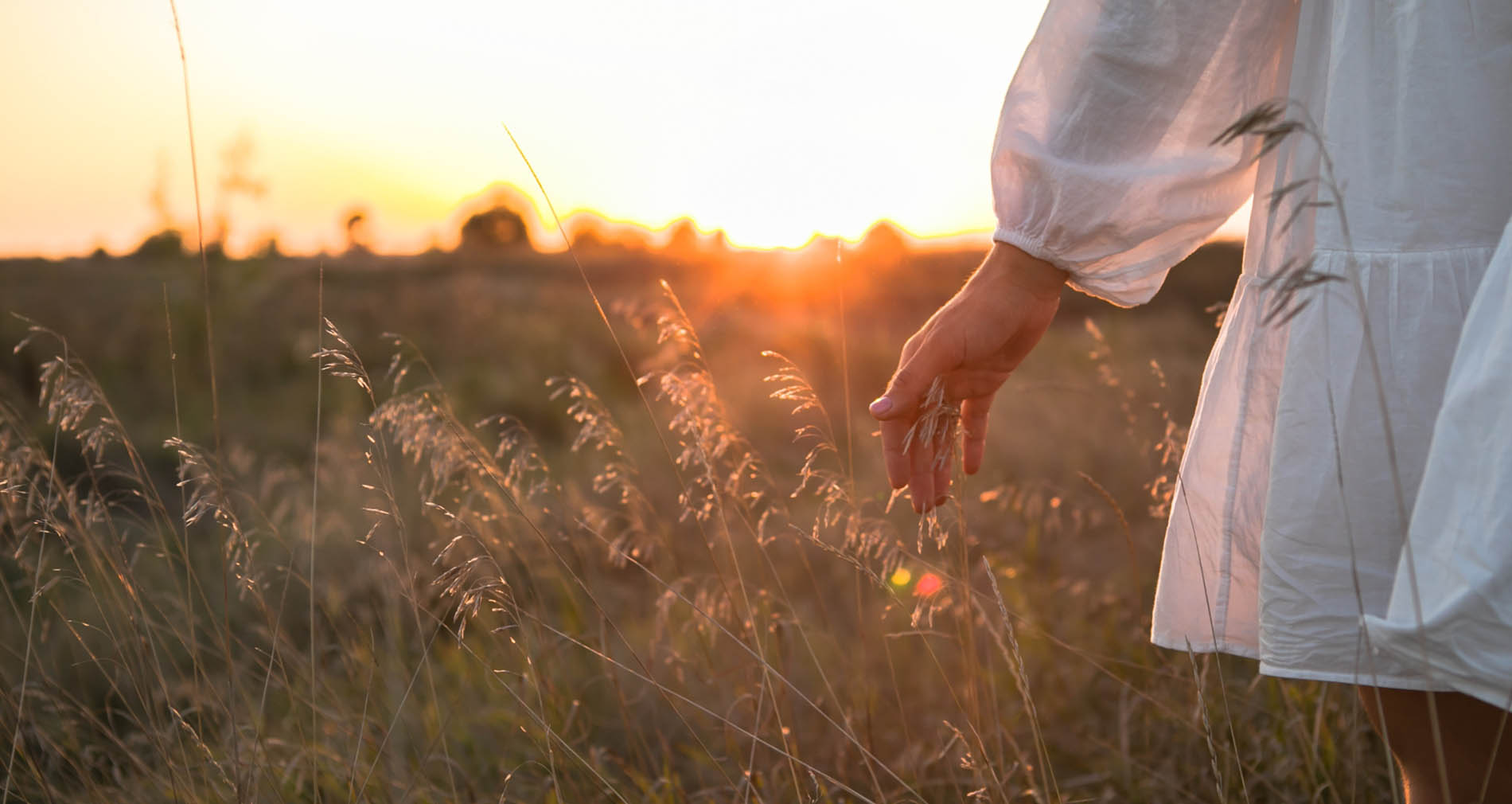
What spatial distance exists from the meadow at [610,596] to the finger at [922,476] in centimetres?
7

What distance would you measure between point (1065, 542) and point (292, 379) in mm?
8421

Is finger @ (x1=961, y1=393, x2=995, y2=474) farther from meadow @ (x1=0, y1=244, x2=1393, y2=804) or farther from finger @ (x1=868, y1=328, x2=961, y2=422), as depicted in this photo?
finger @ (x1=868, y1=328, x2=961, y2=422)

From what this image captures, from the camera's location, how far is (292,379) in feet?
32.1

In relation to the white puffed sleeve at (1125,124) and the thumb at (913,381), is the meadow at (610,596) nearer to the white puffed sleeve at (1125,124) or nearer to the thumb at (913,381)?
the thumb at (913,381)

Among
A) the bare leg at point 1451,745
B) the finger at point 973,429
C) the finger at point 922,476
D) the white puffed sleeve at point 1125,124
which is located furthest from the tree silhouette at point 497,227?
the bare leg at point 1451,745

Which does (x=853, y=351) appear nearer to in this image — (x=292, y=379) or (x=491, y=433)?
(x=491, y=433)

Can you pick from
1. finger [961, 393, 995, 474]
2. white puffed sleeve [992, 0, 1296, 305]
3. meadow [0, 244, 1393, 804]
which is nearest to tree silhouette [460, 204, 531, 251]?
meadow [0, 244, 1393, 804]

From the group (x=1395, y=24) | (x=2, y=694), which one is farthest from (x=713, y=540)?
(x=1395, y=24)

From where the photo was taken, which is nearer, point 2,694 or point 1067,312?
point 2,694

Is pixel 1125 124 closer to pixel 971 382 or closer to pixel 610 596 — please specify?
pixel 971 382

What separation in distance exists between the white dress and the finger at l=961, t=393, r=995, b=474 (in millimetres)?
285

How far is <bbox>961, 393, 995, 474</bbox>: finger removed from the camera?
1472 millimetres

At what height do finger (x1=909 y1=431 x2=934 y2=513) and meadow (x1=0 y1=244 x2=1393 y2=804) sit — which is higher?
finger (x1=909 y1=431 x2=934 y2=513)

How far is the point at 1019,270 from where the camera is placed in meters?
1.24
